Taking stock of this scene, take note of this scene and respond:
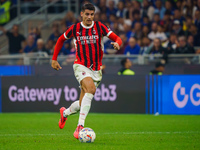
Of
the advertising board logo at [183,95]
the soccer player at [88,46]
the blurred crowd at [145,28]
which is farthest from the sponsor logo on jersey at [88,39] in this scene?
the blurred crowd at [145,28]

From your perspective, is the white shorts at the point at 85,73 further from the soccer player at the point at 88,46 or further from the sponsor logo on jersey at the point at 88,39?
the sponsor logo on jersey at the point at 88,39

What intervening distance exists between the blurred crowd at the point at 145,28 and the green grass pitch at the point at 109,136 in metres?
5.33

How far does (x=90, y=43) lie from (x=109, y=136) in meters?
1.76

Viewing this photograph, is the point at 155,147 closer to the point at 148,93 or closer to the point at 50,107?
the point at 148,93

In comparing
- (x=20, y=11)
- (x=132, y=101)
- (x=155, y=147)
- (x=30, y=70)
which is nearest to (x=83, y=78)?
(x=155, y=147)

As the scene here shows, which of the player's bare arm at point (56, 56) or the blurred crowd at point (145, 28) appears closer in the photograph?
the player's bare arm at point (56, 56)

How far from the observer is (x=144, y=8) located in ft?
60.4

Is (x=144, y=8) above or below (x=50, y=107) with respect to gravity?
above

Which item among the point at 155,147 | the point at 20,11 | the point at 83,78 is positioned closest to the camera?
the point at 155,147

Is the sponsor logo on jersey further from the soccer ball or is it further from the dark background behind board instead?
the dark background behind board

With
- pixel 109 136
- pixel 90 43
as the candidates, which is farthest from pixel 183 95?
pixel 90 43

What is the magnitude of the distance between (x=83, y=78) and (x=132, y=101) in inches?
254

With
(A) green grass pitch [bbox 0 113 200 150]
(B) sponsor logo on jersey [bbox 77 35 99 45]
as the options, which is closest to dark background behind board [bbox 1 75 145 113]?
(A) green grass pitch [bbox 0 113 200 150]

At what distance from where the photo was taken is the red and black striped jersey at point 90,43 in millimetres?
8094
